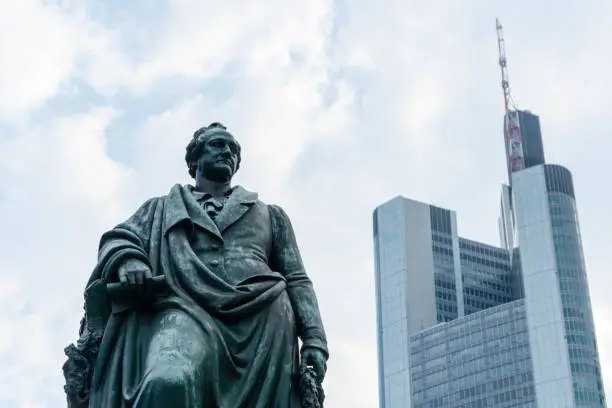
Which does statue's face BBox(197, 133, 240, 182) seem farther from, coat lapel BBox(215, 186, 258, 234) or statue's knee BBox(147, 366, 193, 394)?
statue's knee BBox(147, 366, 193, 394)

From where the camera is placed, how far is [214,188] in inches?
435

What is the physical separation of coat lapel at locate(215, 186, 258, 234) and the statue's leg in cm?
117

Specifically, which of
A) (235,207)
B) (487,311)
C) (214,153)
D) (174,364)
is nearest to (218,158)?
(214,153)

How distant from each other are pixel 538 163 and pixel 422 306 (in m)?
31.9

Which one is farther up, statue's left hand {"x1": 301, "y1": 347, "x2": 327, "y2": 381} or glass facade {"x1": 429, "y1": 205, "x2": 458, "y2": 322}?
glass facade {"x1": 429, "y1": 205, "x2": 458, "y2": 322}

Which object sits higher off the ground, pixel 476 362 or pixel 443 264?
pixel 443 264

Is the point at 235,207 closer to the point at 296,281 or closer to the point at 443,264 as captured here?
the point at 296,281

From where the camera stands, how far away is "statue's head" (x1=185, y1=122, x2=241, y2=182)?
1098 cm

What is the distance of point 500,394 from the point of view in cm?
16038

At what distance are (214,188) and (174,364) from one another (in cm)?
241

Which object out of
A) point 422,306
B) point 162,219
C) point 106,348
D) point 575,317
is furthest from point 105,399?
point 422,306

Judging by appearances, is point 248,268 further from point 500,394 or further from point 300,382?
point 500,394

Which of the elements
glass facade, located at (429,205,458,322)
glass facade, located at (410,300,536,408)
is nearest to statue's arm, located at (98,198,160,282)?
glass facade, located at (410,300,536,408)

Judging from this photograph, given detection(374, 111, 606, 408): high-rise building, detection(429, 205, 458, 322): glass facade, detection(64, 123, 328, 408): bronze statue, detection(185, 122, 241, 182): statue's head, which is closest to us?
detection(64, 123, 328, 408): bronze statue
